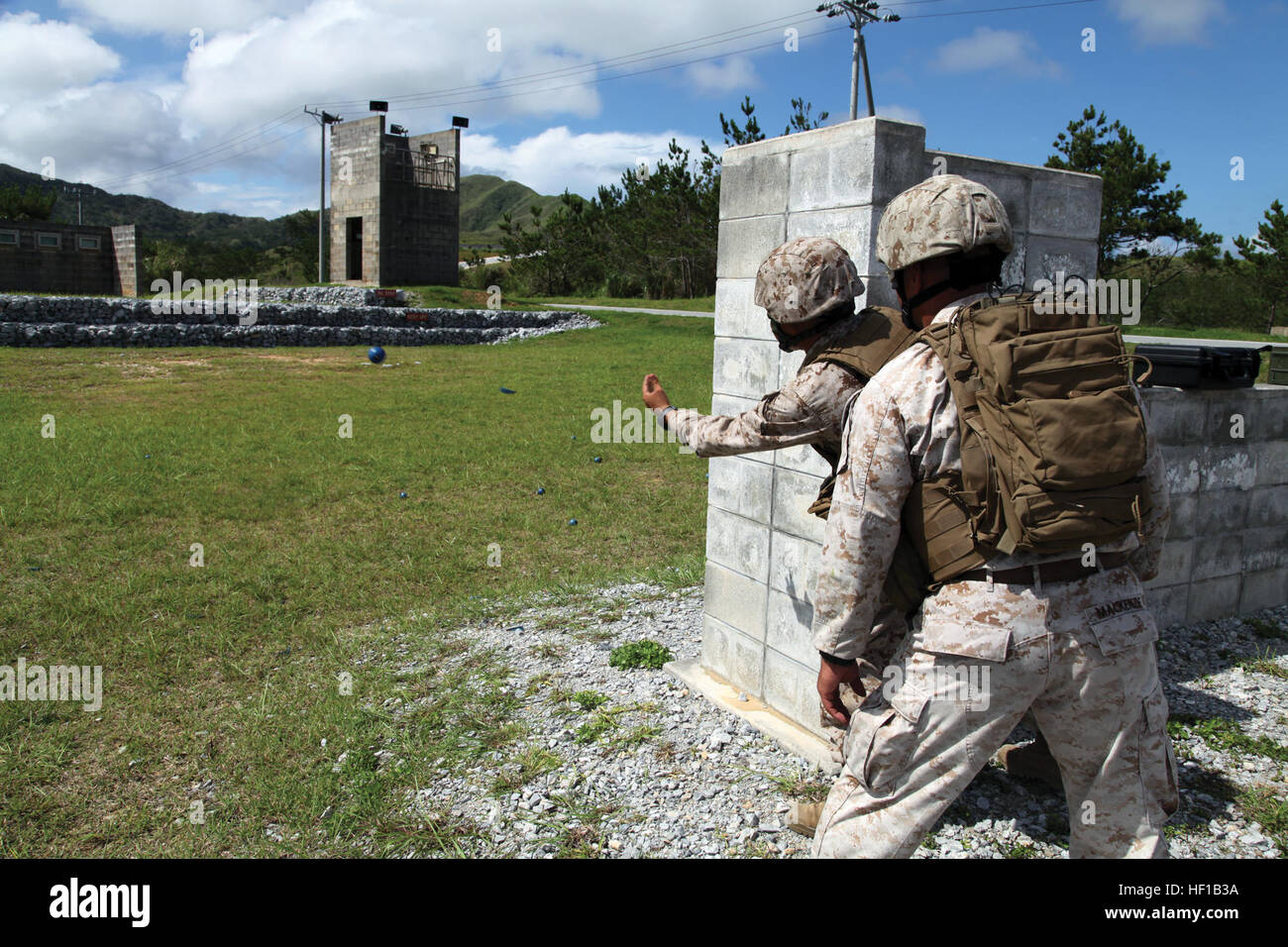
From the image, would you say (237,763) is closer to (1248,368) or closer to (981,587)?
(981,587)

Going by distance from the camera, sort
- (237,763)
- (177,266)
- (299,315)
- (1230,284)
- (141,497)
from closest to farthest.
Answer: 1. (237,763)
2. (141,497)
3. (299,315)
4. (1230,284)
5. (177,266)

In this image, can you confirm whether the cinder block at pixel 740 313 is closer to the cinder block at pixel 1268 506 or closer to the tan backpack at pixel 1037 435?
the tan backpack at pixel 1037 435

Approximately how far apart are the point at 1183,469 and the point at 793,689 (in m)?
2.63

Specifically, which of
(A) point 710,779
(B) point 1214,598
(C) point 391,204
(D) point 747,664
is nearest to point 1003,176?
(D) point 747,664

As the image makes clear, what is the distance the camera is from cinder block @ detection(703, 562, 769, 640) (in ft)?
13.4

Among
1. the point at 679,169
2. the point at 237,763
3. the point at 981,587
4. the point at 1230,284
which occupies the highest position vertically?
the point at 679,169

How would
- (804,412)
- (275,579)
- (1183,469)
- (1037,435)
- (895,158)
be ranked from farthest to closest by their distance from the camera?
(275,579) → (1183,469) → (895,158) → (804,412) → (1037,435)

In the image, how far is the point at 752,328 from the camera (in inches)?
156

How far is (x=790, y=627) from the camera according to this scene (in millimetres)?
3857

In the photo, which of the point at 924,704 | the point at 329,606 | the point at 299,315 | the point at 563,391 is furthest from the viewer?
the point at 299,315

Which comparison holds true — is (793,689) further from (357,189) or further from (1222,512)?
(357,189)

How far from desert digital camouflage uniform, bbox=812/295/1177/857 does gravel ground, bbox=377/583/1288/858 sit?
101cm

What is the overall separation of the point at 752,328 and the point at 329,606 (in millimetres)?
3213


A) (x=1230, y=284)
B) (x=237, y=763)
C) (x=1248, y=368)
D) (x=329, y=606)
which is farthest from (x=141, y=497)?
(x=1230, y=284)
